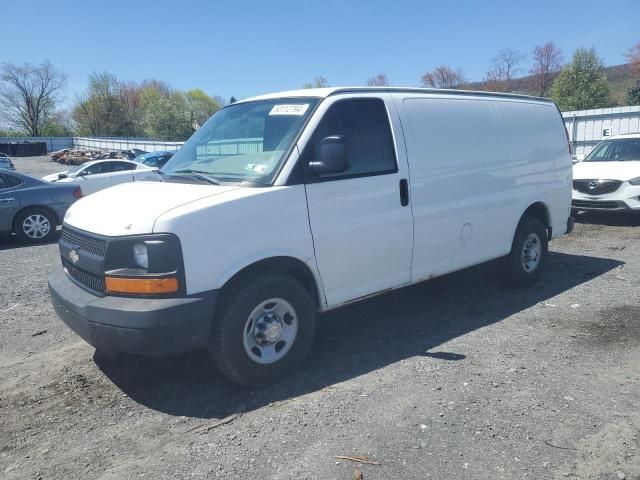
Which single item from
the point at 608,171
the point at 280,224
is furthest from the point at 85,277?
the point at 608,171

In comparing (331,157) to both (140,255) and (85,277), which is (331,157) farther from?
(85,277)

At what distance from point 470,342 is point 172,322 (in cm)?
268

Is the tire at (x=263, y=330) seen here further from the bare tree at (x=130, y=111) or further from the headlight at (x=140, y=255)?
the bare tree at (x=130, y=111)

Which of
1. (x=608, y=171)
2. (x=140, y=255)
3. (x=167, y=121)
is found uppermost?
(x=167, y=121)

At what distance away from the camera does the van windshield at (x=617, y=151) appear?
10609 mm

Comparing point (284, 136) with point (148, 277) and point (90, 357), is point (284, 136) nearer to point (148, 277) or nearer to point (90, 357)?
point (148, 277)

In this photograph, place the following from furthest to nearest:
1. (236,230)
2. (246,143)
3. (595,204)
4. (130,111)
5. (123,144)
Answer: (130,111)
(123,144)
(595,204)
(246,143)
(236,230)

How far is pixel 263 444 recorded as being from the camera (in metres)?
3.12

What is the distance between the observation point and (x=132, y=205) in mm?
3619

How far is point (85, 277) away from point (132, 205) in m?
0.66

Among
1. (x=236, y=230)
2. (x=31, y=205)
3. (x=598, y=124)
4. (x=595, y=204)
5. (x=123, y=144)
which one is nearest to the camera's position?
(x=236, y=230)

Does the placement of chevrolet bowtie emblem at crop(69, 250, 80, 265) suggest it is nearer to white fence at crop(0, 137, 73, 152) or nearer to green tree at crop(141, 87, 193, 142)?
green tree at crop(141, 87, 193, 142)

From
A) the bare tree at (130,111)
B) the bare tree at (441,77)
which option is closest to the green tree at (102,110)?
the bare tree at (130,111)

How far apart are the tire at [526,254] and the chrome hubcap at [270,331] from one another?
321cm
